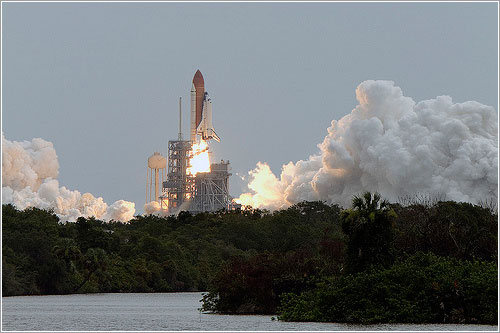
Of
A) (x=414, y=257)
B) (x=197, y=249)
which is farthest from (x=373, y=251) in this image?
(x=197, y=249)

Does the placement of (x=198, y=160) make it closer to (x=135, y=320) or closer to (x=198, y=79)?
(x=198, y=79)

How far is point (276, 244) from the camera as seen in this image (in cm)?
8469

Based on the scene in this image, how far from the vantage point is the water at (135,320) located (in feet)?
112

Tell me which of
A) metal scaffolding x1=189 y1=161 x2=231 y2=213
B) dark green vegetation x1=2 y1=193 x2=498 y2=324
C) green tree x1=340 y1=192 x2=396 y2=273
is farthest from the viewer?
metal scaffolding x1=189 y1=161 x2=231 y2=213

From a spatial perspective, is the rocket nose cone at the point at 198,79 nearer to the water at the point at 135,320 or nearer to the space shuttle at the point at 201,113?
the space shuttle at the point at 201,113

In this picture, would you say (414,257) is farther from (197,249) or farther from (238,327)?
(197,249)

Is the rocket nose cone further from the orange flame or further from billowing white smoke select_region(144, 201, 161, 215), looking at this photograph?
billowing white smoke select_region(144, 201, 161, 215)

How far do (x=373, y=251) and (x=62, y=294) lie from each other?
3536 centimetres

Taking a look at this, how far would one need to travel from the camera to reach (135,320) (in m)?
41.5

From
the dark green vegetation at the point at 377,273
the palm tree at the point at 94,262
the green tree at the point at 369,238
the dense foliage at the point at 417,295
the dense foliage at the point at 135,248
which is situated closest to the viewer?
the dense foliage at the point at 417,295

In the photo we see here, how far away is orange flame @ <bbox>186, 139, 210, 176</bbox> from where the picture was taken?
416 feet

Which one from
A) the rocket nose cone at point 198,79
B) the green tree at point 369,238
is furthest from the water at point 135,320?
the rocket nose cone at point 198,79

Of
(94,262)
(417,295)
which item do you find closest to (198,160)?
(94,262)

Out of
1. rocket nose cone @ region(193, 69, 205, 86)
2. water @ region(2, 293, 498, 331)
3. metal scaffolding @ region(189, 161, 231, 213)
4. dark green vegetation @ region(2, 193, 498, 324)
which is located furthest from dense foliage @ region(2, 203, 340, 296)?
rocket nose cone @ region(193, 69, 205, 86)
